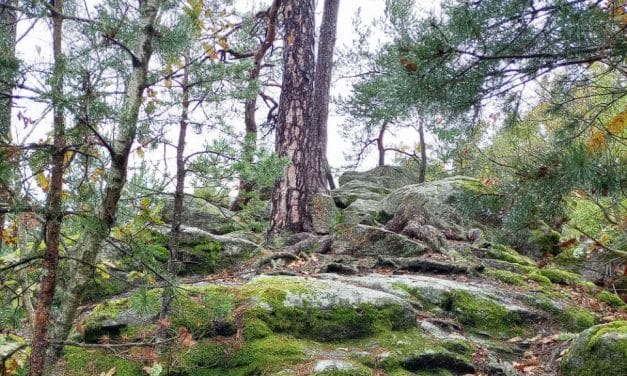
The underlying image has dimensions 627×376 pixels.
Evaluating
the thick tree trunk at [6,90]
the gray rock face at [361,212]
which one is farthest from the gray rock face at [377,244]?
the thick tree trunk at [6,90]

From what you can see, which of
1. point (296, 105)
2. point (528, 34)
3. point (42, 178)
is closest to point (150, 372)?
point (42, 178)

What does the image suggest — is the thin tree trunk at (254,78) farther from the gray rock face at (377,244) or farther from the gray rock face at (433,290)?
the gray rock face at (377,244)

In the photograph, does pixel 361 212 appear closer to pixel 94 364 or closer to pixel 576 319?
pixel 576 319

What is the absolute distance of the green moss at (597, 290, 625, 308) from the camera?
19.2 ft

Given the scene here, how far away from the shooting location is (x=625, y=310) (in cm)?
570

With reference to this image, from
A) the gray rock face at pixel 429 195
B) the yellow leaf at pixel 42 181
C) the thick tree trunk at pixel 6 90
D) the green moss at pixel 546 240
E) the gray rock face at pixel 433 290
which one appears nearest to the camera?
the thick tree trunk at pixel 6 90

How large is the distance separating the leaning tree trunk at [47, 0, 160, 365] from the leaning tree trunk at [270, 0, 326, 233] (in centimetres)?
450

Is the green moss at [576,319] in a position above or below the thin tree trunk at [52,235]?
below

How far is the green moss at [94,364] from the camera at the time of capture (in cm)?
330

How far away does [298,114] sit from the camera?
24.1 ft

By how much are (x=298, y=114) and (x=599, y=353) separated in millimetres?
5042

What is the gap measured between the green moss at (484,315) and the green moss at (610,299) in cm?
182

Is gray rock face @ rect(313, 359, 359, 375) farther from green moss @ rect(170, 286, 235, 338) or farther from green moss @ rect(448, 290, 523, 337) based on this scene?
green moss @ rect(448, 290, 523, 337)

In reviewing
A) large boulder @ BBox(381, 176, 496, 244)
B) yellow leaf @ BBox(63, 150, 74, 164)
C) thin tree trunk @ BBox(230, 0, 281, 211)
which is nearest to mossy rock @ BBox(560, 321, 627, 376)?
thin tree trunk @ BBox(230, 0, 281, 211)
